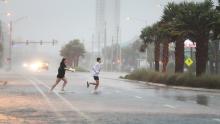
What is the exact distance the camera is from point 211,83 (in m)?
41.0

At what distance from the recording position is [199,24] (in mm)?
46125

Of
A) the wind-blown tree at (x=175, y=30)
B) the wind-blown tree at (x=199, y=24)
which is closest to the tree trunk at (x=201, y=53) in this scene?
the wind-blown tree at (x=199, y=24)

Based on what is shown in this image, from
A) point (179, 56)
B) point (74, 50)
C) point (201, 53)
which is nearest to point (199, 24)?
point (201, 53)

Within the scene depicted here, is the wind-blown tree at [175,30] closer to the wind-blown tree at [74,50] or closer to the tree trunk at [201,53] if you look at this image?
the tree trunk at [201,53]

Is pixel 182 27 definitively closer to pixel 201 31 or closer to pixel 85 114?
pixel 201 31

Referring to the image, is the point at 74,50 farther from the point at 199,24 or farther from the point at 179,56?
the point at 199,24

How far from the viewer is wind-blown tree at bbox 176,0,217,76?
45.8 m

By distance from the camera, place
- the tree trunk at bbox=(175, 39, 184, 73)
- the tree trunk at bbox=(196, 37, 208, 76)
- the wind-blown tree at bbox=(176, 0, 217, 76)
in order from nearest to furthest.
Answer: the wind-blown tree at bbox=(176, 0, 217, 76), the tree trunk at bbox=(196, 37, 208, 76), the tree trunk at bbox=(175, 39, 184, 73)

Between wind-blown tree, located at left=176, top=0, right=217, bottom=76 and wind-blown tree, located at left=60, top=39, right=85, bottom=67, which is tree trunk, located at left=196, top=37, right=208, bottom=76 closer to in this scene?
wind-blown tree, located at left=176, top=0, right=217, bottom=76

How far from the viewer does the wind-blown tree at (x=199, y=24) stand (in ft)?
150

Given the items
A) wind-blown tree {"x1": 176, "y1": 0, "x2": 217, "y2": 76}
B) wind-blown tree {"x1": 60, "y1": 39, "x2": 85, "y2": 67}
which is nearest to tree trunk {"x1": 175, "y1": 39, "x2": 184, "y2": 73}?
wind-blown tree {"x1": 176, "y1": 0, "x2": 217, "y2": 76}

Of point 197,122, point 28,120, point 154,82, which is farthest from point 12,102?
point 154,82

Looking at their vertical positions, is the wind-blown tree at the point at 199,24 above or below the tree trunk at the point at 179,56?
above

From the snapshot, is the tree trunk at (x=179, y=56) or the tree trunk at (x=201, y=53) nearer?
the tree trunk at (x=201, y=53)
